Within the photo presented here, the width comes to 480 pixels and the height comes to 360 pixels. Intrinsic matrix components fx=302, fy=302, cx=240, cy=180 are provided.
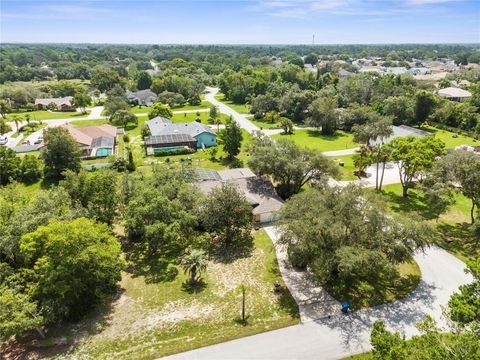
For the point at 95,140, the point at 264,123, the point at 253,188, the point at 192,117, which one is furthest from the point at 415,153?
the point at 192,117

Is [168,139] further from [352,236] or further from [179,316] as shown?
[352,236]

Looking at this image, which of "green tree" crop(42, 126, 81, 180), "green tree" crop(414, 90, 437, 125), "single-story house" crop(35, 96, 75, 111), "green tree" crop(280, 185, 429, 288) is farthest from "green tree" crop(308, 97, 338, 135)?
"single-story house" crop(35, 96, 75, 111)

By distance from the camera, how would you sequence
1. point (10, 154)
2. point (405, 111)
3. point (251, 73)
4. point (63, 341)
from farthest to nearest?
Result: point (251, 73)
point (405, 111)
point (10, 154)
point (63, 341)

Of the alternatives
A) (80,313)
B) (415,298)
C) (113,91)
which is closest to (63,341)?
(80,313)

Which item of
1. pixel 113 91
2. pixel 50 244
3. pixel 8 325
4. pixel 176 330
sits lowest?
pixel 176 330

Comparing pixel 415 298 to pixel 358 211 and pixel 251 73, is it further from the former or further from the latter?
pixel 251 73
